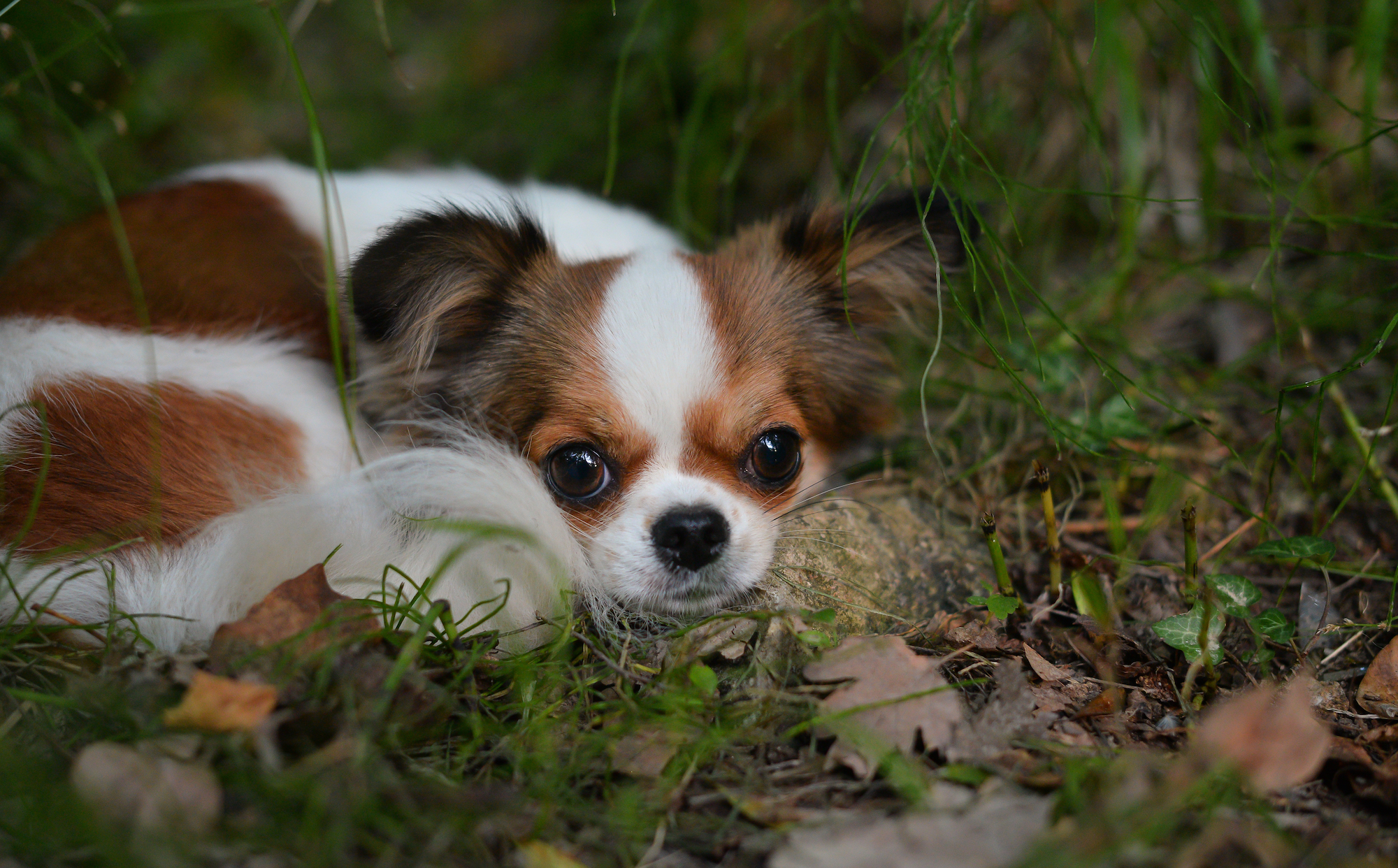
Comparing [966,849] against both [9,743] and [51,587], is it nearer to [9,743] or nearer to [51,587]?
[9,743]

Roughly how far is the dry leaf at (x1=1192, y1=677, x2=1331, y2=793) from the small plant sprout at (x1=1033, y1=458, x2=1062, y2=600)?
0.69 m

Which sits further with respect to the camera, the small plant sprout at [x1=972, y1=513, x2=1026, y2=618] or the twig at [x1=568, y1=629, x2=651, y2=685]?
the small plant sprout at [x1=972, y1=513, x2=1026, y2=618]

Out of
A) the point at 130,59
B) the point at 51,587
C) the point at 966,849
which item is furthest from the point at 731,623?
the point at 130,59

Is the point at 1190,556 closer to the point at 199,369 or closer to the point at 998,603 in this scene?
the point at 998,603

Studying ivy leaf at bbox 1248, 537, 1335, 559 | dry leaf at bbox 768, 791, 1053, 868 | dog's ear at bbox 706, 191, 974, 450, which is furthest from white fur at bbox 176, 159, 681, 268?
ivy leaf at bbox 1248, 537, 1335, 559

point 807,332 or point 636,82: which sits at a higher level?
point 636,82

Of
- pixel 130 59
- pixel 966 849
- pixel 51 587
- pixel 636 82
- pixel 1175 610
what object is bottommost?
pixel 1175 610

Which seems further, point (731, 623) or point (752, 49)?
point (752, 49)

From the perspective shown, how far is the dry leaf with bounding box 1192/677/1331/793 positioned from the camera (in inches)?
52.7

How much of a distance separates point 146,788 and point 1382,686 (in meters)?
2.34

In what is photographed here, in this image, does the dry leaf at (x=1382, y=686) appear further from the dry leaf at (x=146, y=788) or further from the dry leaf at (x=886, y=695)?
the dry leaf at (x=146, y=788)

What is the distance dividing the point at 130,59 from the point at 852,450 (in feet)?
13.0

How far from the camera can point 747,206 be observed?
3.96 m

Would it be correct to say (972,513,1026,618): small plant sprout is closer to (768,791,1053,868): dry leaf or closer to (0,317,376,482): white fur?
(768,791,1053,868): dry leaf
